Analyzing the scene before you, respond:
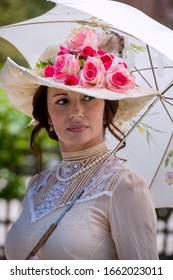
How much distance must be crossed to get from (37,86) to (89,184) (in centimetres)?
43

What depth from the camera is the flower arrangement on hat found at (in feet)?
7.55

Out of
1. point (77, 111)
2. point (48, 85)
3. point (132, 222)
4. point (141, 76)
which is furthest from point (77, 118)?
point (141, 76)

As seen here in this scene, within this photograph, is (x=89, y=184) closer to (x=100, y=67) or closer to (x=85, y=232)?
(x=85, y=232)

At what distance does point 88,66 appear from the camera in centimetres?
233

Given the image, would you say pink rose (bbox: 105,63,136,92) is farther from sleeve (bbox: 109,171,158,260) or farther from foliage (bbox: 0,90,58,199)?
foliage (bbox: 0,90,58,199)

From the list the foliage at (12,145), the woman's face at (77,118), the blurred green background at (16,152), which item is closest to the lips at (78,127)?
the woman's face at (77,118)

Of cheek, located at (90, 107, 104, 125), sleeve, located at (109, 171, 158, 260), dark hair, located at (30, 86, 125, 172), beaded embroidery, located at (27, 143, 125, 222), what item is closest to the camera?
sleeve, located at (109, 171, 158, 260)

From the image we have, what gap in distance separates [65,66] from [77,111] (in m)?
0.16

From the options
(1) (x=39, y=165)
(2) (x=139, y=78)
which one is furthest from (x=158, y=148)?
(1) (x=39, y=165)

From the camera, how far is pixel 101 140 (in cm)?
239

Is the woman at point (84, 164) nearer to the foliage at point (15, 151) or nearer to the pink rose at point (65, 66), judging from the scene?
the pink rose at point (65, 66)

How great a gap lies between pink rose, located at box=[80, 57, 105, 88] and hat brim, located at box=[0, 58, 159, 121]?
26mm

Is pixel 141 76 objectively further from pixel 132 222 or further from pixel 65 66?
pixel 132 222

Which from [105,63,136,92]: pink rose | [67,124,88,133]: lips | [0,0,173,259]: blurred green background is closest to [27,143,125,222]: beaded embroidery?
[67,124,88,133]: lips
